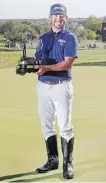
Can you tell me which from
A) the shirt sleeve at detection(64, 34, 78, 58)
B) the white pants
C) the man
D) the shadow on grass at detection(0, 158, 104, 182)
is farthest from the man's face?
the shadow on grass at detection(0, 158, 104, 182)

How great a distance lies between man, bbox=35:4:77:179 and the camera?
4.29 metres

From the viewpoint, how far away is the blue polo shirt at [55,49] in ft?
14.0

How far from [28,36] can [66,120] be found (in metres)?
1.30

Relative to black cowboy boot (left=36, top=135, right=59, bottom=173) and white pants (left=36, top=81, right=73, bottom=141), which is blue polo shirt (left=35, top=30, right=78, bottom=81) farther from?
black cowboy boot (left=36, top=135, right=59, bottom=173)

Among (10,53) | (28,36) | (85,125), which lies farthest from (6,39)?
(28,36)

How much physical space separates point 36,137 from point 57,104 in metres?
1.86

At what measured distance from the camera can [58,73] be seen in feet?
14.4

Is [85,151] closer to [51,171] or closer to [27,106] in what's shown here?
[51,171]

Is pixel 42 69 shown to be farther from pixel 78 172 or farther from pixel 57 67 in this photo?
pixel 78 172

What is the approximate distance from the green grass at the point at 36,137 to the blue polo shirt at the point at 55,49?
3.34 feet

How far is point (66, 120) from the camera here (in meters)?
4.41

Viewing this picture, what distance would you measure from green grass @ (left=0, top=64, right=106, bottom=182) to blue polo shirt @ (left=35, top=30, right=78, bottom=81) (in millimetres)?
1018

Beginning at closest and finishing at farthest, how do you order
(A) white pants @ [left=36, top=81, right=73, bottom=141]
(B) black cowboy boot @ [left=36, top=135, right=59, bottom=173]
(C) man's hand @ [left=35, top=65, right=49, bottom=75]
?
(C) man's hand @ [left=35, top=65, right=49, bottom=75] → (A) white pants @ [left=36, top=81, right=73, bottom=141] → (B) black cowboy boot @ [left=36, top=135, right=59, bottom=173]

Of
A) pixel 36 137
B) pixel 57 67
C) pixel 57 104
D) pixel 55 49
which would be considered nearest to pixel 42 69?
pixel 57 67
